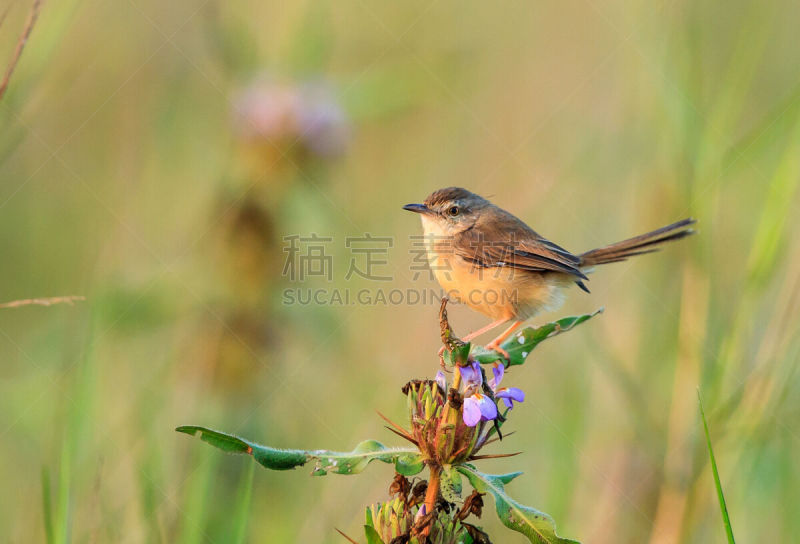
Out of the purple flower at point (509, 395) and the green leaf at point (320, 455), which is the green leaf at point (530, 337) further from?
the green leaf at point (320, 455)

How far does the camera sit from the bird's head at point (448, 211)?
5.06 m

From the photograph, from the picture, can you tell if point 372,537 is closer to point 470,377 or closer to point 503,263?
point 470,377

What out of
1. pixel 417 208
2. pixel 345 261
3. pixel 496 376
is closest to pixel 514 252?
pixel 417 208

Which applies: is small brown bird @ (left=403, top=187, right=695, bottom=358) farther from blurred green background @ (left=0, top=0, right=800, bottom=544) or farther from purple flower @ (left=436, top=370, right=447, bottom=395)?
purple flower @ (left=436, top=370, right=447, bottom=395)

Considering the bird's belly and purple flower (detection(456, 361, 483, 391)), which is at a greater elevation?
the bird's belly

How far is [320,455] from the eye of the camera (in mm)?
2100

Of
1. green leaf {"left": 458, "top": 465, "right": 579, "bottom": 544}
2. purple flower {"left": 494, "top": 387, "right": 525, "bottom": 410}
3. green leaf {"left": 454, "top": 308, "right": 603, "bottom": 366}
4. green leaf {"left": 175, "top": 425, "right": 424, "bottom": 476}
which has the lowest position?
green leaf {"left": 458, "top": 465, "right": 579, "bottom": 544}

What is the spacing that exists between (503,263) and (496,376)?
248 cm

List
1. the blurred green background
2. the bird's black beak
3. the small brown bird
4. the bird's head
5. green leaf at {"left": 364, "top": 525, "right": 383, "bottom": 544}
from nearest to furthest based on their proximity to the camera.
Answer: green leaf at {"left": 364, "top": 525, "right": 383, "bottom": 544}
the blurred green background
the small brown bird
the bird's black beak
the bird's head

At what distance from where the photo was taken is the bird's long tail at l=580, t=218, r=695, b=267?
13.3 ft

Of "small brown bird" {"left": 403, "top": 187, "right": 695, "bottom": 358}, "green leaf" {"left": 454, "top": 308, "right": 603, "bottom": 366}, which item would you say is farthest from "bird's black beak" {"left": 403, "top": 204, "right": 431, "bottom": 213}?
"green leaf" {"left": 454, "top": 308, "right": 603, "bottom": 366}

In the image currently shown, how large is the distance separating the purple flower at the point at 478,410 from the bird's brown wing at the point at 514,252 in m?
2.64

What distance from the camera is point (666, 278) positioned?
4336 mm

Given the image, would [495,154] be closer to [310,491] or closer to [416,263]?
[416,263]
